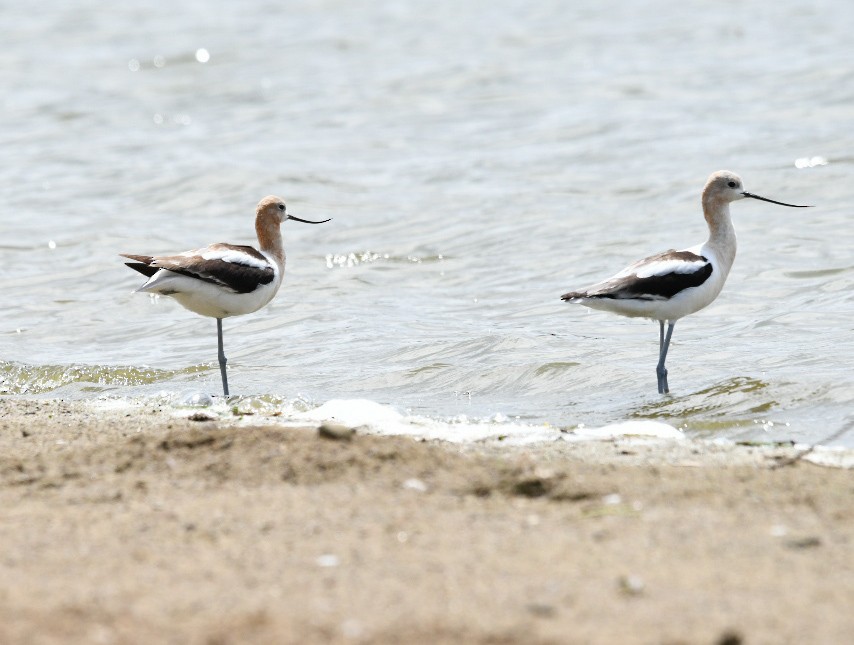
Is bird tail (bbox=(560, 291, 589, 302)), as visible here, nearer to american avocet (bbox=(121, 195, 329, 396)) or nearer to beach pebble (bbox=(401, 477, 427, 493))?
american avocet (bbox=(121, 195, 329, 396))

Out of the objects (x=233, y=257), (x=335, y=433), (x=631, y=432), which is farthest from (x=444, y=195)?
(x=335, y=433)

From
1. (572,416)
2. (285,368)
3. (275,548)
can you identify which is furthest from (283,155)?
(275,548)

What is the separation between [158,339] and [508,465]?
5.84m

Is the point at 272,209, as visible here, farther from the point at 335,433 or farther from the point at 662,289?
the point at 335,433

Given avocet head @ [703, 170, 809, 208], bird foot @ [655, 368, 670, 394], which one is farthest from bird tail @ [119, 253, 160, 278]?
avocet head @ [703, 170, 809, 208]

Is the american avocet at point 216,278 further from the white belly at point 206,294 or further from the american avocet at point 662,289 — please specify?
the american avocet at point 662,289

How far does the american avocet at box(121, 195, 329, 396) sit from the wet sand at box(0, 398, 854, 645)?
7.94ft

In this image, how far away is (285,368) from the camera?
9672mm

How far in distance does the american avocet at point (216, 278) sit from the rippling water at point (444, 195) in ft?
2.12

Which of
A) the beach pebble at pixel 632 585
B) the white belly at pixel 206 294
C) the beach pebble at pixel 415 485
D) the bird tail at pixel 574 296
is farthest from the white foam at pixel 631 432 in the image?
the white belly at pixel 206 294

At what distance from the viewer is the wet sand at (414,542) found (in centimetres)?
386

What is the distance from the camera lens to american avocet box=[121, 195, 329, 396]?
8.52m

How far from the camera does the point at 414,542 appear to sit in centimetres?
458

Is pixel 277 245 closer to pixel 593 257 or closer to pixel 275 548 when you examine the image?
pixel 593 257
